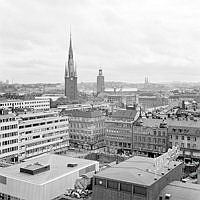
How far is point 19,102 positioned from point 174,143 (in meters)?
110

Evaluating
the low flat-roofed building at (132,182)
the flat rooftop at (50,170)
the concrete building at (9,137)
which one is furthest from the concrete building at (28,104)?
the low flat-roofed building at (132,182)

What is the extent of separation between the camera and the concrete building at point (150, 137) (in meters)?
95.9

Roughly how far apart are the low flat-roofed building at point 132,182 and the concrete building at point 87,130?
6519 centimetres

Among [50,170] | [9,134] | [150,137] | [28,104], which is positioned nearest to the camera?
[50,170]

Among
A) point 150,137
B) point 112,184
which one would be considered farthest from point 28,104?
point 112,184

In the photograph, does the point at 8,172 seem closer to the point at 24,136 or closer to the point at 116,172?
the point at 116,172

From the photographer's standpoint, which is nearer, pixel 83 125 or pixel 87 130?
pixel 87 130

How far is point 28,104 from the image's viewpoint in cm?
18812

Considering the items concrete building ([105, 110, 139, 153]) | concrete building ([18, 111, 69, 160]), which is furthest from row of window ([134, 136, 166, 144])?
concrete building ([18, 111, 69, 160])

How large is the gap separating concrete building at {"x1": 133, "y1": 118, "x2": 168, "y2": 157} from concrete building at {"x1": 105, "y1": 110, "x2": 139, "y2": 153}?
2332 millimetres

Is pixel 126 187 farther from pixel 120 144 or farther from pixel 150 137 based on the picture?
pixel 120 144

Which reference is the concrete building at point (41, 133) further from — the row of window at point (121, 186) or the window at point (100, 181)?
the row of window at point (121, 186)

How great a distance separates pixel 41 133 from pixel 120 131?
933 inches

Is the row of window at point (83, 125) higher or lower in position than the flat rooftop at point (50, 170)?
higher
